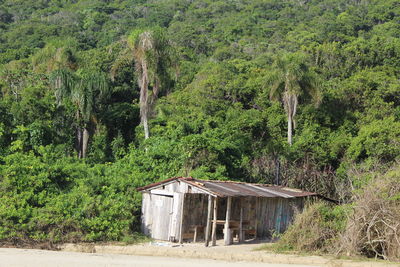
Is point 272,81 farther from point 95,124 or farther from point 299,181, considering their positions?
point 95,124

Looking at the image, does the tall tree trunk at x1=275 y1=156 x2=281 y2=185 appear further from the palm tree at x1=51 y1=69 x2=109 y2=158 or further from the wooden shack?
the palm tree at x1=51 y1=69 x2=109 y2=158

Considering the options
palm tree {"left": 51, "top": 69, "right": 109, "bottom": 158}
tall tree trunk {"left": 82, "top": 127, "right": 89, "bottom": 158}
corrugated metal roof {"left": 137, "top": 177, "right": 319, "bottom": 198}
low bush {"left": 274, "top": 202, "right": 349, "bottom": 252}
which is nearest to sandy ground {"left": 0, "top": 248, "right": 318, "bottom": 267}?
low bush {"left": 274, "top": 202, "right": 349, "bottom": 252}

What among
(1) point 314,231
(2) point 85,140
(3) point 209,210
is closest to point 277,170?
(3) point 209,210

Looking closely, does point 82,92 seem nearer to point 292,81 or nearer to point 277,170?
point 277,170

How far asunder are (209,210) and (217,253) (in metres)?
Answer: 1.83

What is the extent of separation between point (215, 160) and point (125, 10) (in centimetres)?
7998

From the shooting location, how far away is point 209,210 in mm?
18766

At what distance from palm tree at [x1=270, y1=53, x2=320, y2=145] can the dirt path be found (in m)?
15.0

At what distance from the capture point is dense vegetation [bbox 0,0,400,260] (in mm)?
20047

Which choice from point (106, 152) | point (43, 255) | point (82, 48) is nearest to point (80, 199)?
point (43, 255)

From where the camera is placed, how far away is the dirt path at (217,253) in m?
16.4

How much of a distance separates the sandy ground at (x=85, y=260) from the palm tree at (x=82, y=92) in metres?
13.4

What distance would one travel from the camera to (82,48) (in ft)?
209

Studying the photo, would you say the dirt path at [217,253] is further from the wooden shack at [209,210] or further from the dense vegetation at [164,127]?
the dense vegetation at [164,127]
